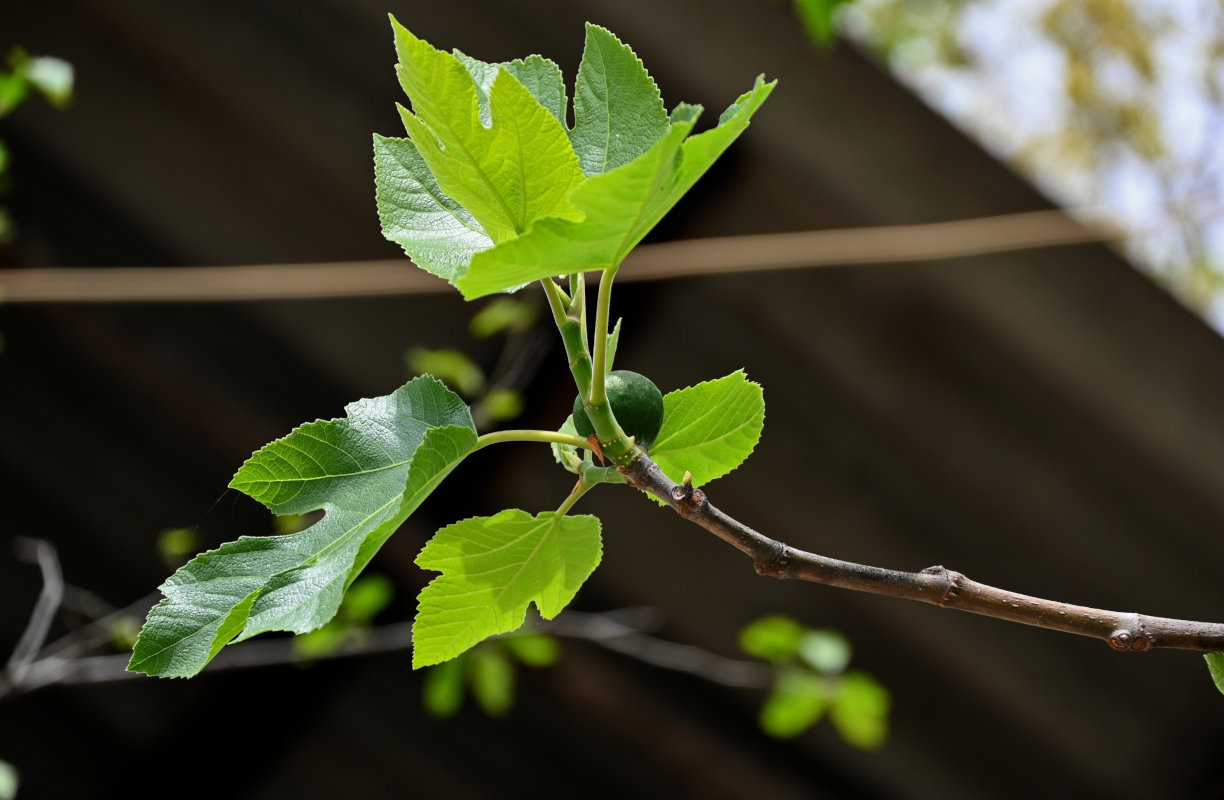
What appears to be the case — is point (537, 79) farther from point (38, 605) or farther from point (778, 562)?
point (38, 605)

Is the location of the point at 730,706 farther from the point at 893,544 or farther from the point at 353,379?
A: the point at 353,379

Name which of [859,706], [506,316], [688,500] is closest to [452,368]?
[506,316]

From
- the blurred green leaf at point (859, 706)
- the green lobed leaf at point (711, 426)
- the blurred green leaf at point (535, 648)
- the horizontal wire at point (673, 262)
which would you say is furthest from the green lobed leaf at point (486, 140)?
the blurred green leaf at point (859, 706)

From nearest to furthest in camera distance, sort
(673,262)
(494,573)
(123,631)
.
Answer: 1. (494,573)
2. (673,262)
3. (123,631)

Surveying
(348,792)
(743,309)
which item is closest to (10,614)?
(348,792)

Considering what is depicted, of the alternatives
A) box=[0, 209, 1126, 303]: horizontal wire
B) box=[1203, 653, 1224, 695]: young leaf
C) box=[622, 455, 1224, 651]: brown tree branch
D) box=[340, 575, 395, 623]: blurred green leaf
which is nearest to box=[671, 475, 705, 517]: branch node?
box=[622, 455, 1224, 651]: brown tree branch

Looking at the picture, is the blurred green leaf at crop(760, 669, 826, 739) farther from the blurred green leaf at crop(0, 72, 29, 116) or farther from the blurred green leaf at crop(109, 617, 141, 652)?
the blurred green leaf at crop(0, 72, 29, 116)

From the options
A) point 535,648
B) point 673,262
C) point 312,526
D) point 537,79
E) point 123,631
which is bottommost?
point 123,631
